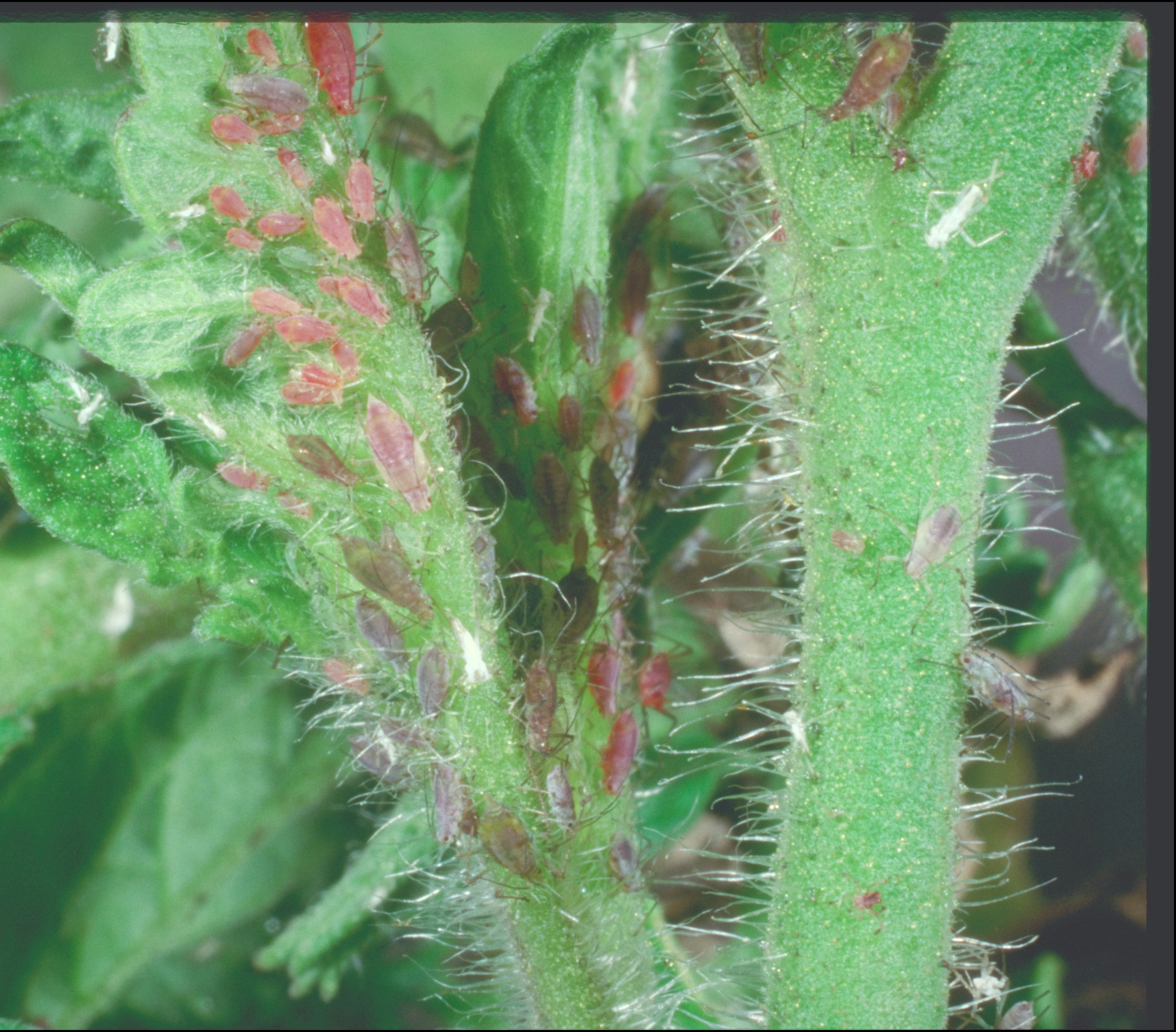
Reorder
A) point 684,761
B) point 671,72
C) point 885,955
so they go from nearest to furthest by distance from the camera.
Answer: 1. point 885,955
2. point 671,72
3. point 684,761

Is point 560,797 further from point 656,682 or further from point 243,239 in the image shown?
point 243,239

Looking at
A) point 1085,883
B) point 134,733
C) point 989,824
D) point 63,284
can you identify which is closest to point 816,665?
point 63,284

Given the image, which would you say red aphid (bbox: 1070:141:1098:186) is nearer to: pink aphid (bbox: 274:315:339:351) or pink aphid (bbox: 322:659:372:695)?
pink aphid (bbox: 274:315:339:351)

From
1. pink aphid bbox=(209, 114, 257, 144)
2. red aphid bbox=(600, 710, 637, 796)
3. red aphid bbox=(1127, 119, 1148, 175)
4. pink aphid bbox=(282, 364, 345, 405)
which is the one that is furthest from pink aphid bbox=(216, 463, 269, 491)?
red aphid bbox=(1127, 119, 1148, 175)

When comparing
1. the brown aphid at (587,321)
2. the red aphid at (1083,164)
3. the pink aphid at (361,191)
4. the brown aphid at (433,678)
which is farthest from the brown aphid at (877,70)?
the brown aphid at (433,678)

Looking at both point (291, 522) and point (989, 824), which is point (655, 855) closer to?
point (291, 522)

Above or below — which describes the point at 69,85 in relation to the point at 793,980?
above

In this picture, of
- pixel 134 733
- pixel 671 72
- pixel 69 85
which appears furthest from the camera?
pixel 69 85

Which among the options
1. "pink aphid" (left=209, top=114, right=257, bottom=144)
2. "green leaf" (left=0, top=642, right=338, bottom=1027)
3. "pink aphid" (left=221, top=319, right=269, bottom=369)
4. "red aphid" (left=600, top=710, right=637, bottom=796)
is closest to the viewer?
"pink aphid" (left=209, top=114, right=257, bottom=144)
